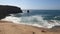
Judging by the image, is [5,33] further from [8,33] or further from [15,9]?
[15,9]

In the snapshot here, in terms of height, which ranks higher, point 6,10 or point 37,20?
point 37,20

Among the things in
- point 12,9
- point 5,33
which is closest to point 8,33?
point 5,33

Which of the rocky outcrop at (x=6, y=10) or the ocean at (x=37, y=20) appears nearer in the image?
the ocean at (x=37, y=20)

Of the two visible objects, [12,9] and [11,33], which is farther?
[12,9]

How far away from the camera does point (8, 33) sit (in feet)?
37.3

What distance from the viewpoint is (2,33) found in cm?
1127

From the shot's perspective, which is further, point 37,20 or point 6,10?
point 6,10

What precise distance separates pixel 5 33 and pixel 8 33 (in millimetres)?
275

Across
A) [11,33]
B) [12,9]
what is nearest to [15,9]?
[12,9]

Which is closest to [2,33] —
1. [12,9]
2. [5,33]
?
[5,33]

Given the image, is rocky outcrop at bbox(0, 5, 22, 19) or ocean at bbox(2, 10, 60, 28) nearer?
ocean at bbox(2, 10, 60, 28)

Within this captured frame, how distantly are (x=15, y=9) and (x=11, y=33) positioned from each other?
203 ft

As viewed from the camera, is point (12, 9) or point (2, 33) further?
point (12, 9)

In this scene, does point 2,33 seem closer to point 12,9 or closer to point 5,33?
point 5,33
